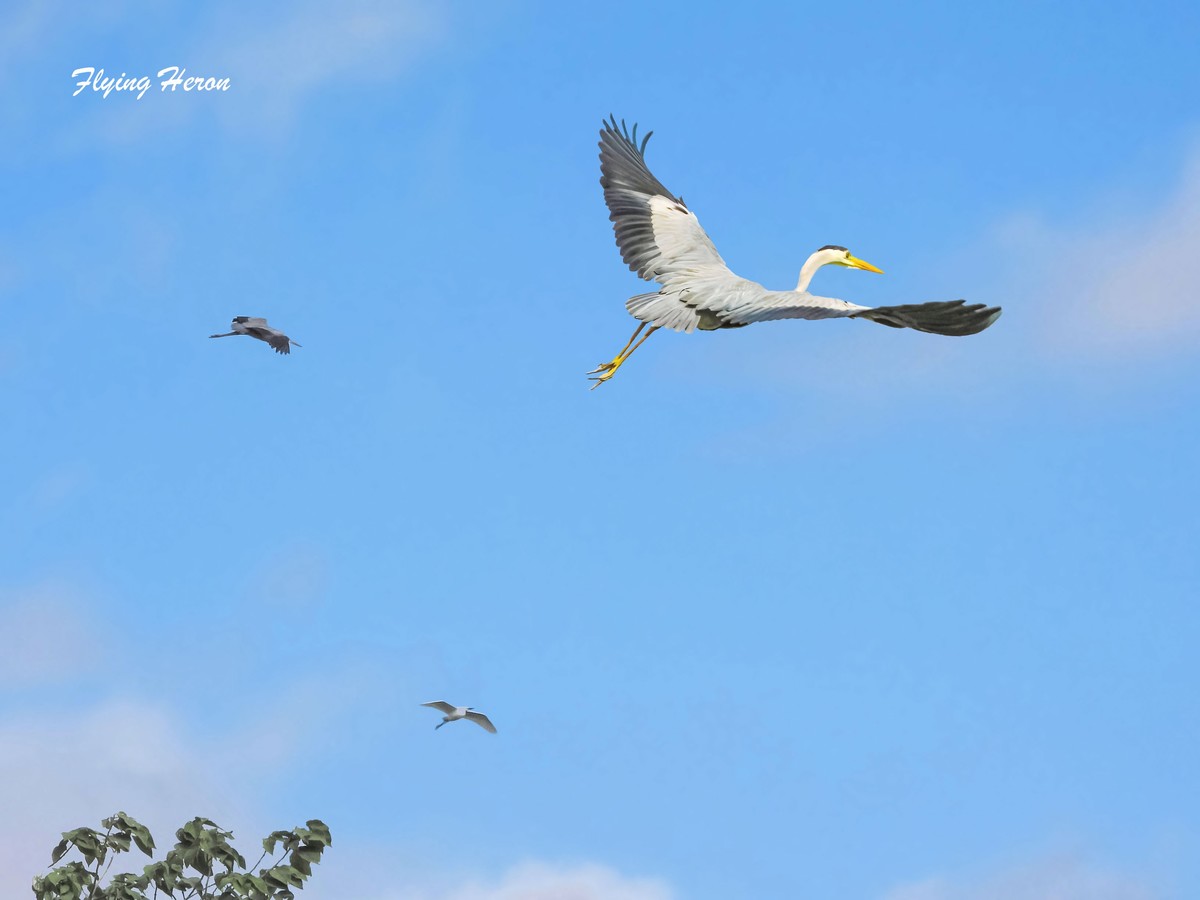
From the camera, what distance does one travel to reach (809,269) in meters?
22.8

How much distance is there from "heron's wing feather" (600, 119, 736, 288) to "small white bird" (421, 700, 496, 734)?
737 cm

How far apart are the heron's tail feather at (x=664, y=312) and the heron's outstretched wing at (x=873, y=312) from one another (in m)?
0.54

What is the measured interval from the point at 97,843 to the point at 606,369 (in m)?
8.07

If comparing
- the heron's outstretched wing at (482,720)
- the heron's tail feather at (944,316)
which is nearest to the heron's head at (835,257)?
the heron's tail feather at (944,316)

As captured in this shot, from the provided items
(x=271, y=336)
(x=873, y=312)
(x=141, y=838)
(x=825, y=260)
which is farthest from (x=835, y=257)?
(x=141, y=838)

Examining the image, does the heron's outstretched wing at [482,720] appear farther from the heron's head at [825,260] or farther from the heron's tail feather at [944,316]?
the heron's tail feather at [944,316]

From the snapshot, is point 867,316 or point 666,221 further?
point 666,221

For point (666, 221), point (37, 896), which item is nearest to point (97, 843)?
point (37, 896)

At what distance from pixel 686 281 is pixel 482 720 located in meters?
8.17

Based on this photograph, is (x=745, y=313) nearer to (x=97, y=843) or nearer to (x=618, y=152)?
(x=618, y=152)

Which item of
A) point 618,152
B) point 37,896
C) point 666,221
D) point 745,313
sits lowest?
point 37,896

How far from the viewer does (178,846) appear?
20297 mm

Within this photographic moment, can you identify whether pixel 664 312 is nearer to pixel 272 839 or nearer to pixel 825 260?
pixel 825 260

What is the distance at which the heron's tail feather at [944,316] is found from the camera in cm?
1598
